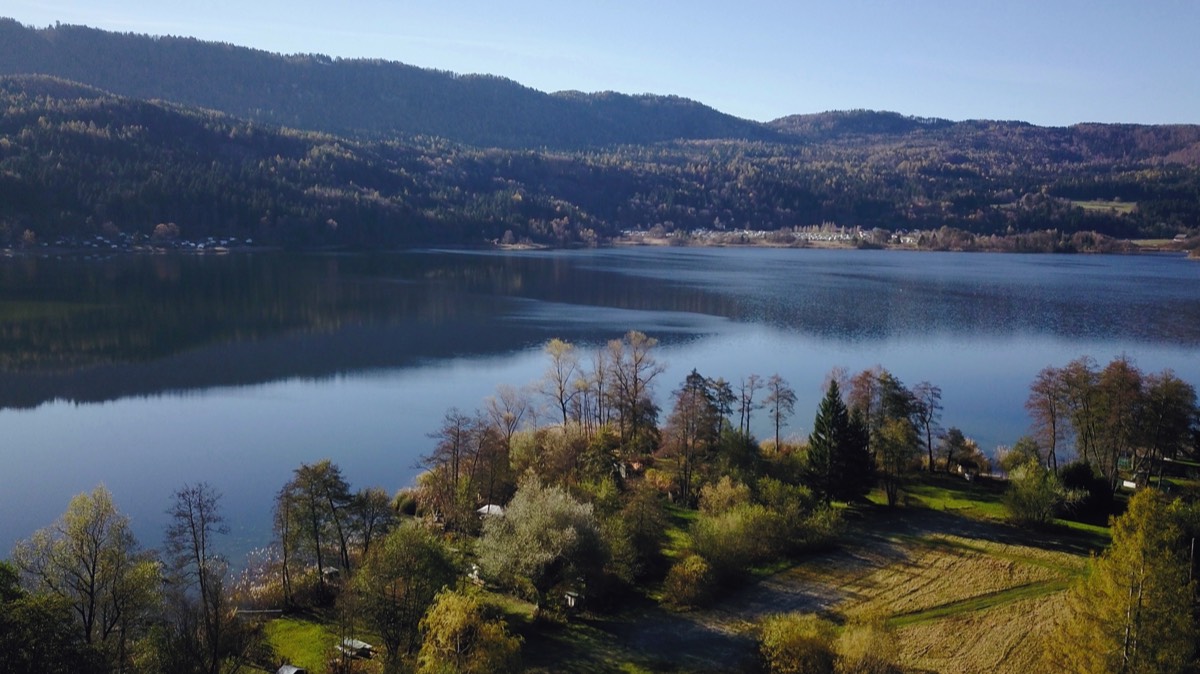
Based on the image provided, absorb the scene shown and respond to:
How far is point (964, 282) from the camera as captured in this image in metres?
104

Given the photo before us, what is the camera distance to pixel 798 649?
1727 centimetres

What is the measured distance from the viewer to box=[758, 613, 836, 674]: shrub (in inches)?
674

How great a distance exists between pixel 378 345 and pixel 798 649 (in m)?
45.0

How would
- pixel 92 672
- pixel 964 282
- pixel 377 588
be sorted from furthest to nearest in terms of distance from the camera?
pixel 964 282, pixel 377 588, pixel 92 672

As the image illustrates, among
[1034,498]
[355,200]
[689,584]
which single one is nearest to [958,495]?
[1034,498]

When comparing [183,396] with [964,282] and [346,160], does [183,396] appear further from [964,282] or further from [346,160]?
[346,160]

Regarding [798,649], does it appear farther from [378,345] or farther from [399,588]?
[378,345]

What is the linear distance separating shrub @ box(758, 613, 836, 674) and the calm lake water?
16218 millimetres

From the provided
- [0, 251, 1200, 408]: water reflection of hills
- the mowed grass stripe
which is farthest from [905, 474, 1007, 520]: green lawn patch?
[0, 251, 1200, 408]: water reflection of hills

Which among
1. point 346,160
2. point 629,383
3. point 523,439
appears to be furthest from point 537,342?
point 346,160

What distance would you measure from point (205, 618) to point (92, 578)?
2.37m

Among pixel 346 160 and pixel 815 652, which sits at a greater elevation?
pixel 346 160

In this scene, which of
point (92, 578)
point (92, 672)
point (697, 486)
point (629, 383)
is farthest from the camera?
point (629, 383)

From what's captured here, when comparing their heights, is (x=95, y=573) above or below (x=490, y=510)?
above
